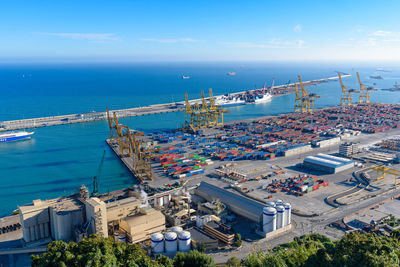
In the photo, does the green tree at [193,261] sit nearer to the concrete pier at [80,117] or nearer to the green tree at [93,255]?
the green tree at [93,255]

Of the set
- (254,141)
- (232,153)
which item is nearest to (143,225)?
(232,153)

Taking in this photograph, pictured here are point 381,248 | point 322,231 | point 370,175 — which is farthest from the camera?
point 370,175

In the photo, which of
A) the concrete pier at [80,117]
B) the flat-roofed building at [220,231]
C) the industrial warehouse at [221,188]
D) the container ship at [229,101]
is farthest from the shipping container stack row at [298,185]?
the container ship at [229,101]

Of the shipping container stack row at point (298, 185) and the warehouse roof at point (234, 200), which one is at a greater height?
the warehouse roof at point (234, 200)

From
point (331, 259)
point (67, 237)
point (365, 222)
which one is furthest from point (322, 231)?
point (67, 237)

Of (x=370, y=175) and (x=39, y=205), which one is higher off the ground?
(x=39, y=205)

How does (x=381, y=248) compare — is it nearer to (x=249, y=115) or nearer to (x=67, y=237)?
(x=67, y=237)

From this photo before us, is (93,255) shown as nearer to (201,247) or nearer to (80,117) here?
(201,247)
